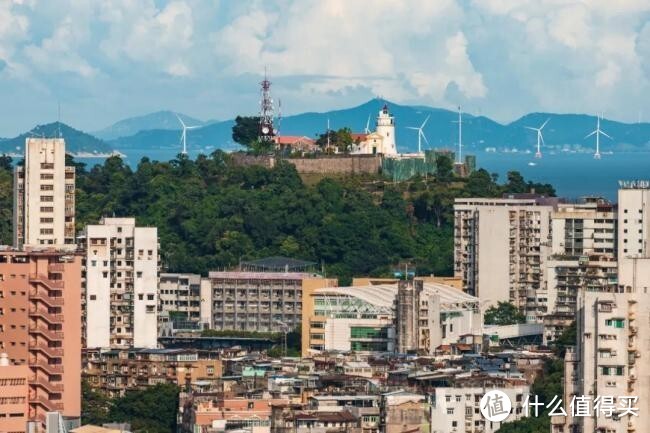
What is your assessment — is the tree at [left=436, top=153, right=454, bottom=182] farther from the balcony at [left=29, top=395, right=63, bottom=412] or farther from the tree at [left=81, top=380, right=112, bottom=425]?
the balcony at [left=29, top=395, right=63, bottom=412]

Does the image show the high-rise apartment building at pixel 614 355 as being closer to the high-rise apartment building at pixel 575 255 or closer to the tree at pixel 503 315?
the high-rise apartment building at pixel 575 255

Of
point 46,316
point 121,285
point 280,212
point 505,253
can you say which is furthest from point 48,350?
point 280,212

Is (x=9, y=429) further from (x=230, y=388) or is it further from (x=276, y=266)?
(x=276, y=266)

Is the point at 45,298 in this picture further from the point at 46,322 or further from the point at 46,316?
the point at 46,322

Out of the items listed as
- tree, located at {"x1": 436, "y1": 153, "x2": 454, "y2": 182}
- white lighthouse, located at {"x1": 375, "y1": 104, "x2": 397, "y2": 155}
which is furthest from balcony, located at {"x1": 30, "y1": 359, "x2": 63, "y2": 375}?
white lighthouse, located at {"x1": 375, "y1": 104, "x2": 397, "y2": 155}

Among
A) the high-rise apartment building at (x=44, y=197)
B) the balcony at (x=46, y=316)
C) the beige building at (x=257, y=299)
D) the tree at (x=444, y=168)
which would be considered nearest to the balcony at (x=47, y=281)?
the balcony at (x=46, y=316)
